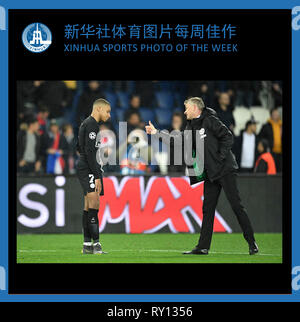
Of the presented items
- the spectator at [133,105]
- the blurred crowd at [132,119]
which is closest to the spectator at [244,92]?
the blurred crowd at [132,119]

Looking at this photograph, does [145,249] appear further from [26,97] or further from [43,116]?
[26,97]

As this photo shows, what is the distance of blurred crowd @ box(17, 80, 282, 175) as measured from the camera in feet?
57.7

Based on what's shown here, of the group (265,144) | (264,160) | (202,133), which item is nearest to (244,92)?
(265,144)

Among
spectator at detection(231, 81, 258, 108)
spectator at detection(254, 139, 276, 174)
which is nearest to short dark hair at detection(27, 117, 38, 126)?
spectator at detection(231, 81, 258, 108)

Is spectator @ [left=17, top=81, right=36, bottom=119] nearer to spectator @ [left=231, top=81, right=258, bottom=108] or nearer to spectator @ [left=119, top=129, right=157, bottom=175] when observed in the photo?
spectator @ [left=119, top=129, right=157, bottom=175]

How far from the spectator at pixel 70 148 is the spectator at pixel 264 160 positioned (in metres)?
3.97

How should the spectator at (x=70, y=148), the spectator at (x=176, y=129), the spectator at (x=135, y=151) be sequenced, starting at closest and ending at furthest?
1. the spectator at (x=176, y=129)
2. the spectator at (x=135, y=151)
3. the spectator at (x=70, y=148)

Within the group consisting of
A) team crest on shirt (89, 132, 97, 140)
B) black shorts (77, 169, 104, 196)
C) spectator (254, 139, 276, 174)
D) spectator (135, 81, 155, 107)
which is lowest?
black shorts (77, 169, 104, 196)

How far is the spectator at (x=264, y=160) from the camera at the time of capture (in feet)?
58.5

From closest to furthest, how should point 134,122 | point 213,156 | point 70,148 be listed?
point 213,156
point 134,122
point 70,148

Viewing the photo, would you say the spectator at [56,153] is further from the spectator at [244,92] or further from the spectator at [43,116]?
the spectator at [244,92]

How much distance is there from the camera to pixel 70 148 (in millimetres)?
18688

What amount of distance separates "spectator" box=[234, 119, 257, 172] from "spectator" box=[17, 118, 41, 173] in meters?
4.22

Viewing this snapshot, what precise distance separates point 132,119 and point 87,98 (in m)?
1.43
